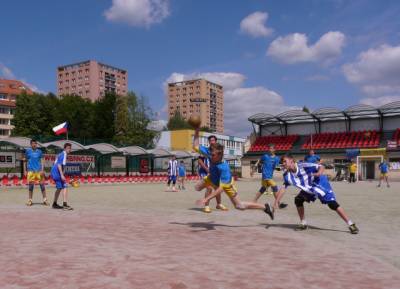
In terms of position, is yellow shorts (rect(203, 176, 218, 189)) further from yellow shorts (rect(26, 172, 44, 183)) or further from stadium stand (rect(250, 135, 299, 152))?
stadium stand (rect(250, 135, 299, 152))

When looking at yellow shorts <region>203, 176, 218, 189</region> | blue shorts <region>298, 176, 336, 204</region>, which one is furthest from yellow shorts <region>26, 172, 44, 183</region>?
blue shorts <region>298, 176, 336, 204</region>

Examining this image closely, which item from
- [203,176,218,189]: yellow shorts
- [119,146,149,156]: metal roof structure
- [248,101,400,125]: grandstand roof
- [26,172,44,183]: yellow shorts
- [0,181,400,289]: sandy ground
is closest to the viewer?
[0,181,400,289]: sandy ground

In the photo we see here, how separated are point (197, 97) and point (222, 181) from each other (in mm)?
163347

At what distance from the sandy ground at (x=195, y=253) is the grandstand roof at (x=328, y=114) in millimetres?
40810

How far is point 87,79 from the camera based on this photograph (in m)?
144

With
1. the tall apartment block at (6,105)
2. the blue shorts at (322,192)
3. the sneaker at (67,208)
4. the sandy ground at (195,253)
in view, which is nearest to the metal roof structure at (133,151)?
the sneaker at (67,208)

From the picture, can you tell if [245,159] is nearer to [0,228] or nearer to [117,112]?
[117,112]

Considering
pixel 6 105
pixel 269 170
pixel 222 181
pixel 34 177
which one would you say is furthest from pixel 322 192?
pixel 6 105

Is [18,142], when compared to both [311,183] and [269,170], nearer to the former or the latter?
[269,170]

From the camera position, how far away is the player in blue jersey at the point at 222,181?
8.46m

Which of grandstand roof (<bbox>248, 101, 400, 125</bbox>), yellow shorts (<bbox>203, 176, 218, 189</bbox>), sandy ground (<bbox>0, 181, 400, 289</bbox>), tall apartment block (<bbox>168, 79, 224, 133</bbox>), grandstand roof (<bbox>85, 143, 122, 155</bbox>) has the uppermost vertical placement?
tall apartment block (<bbox>168, 79, 224, 133</bbox>)

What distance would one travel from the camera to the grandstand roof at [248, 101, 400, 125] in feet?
158

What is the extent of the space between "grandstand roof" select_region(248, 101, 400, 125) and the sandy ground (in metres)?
40.8

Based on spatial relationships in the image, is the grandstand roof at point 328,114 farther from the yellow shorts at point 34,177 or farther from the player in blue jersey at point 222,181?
the player in blue jersey at point 222,181
